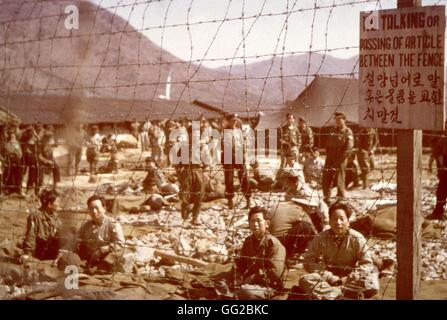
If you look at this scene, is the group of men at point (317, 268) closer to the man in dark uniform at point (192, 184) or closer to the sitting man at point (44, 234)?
the sitting man at point (44, 234)

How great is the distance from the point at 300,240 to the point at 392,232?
4.69ft

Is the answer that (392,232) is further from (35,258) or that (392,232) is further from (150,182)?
(150,182)

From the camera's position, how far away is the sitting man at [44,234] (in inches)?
222

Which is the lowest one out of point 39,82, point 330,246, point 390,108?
point 330,246

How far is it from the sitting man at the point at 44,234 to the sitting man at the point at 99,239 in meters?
0.41

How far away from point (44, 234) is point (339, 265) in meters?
3.26

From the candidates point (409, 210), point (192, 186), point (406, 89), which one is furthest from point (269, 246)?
point (192, 186)

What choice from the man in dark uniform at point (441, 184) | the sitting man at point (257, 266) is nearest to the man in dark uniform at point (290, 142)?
the man in dark uniform at point (441, 184)

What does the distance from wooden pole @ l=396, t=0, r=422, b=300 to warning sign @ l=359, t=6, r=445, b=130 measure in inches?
4.6

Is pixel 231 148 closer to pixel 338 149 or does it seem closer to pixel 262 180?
pixel 338 149

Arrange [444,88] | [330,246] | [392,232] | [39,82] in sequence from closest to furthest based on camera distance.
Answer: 1. [444,88]
2. [330,246]
3. [392,232]
4. [39,82]

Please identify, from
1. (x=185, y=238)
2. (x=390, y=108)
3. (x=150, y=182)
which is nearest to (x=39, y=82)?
(x=150, y=182)

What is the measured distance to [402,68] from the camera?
8.84 feet
